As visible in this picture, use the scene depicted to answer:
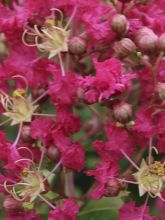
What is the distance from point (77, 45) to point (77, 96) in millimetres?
126

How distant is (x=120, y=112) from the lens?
1795mm

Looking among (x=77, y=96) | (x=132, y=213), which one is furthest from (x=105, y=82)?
(x=132, y=213)

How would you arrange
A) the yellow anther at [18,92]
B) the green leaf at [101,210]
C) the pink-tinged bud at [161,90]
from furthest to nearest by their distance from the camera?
the green leaf at [101,210] → the yellow anther at [18,92] → the pink-tinged bud at [161,90]

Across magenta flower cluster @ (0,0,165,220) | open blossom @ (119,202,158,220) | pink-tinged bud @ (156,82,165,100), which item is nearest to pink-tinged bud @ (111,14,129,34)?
magenta flower cluster @ (0,0,165,220)

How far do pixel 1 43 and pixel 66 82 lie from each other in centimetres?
31

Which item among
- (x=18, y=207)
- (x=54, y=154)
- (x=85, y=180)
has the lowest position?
(x=85, y=180)

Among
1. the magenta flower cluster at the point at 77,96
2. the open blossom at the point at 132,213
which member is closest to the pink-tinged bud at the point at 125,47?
the magenta flower cluster at the point at 77,96

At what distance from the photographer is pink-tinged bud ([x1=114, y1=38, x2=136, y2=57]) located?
5.98 feet

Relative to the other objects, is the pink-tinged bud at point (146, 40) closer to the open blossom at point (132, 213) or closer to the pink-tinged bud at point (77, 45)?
the pink-tinged bud at point (77, 45)

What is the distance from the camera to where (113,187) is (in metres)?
Result: 1.79

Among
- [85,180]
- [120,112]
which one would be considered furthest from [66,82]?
[85,180]

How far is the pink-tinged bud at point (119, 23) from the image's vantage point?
1.83 m

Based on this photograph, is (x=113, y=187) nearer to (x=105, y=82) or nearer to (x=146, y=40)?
(x=105, y=82)

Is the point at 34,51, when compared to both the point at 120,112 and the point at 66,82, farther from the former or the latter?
the point at 120,112
